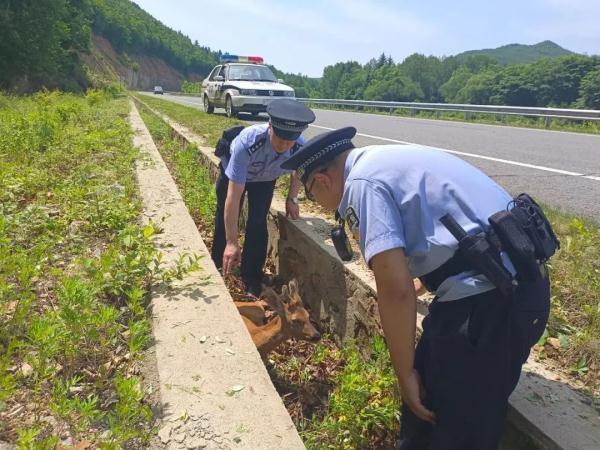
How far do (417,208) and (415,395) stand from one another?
2.33ft

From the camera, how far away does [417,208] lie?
1.63 meters

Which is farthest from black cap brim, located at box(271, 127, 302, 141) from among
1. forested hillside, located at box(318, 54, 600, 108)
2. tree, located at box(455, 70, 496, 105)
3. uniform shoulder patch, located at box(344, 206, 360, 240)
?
tree, located at box(455, 70, 496, 105)

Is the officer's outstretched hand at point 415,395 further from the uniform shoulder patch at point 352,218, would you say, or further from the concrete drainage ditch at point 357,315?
the uniform shoulder patch at point 352,218

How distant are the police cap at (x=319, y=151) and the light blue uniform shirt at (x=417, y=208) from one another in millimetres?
131

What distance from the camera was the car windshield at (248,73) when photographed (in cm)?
1433

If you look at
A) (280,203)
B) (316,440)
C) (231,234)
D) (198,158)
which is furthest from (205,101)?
(316,440)

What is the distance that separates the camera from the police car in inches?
520

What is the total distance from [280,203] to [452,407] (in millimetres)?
3180

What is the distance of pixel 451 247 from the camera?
164 centimetres

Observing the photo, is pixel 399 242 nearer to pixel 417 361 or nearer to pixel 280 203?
pixel 417 361

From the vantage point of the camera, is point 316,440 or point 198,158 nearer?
point 316,440

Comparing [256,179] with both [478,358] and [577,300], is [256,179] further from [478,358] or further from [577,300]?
[478,358]

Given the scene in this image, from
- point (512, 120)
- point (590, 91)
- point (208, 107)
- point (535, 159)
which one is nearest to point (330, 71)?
point (590, 91)

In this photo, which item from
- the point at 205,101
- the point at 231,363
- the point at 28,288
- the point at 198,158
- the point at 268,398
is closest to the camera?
the point at 268,398
